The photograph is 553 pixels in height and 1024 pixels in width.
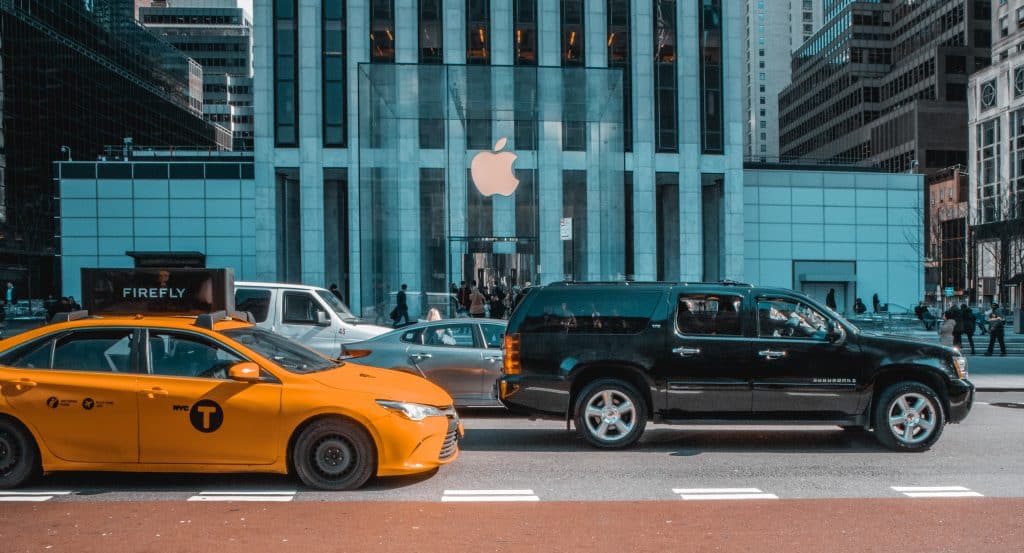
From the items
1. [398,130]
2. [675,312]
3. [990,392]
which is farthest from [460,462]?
[398,130]

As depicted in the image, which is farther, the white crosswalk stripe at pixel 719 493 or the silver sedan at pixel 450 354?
the silver sedan at pixel 450 354

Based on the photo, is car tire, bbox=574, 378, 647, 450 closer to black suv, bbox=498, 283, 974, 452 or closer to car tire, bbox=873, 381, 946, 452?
black suv, bbox=498, 283, 974, 452

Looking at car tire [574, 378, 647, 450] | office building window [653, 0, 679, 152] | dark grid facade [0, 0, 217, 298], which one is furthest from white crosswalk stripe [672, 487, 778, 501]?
dark grid facade [0, 0, 217, 298]

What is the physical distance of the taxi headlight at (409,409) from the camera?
24.9ft

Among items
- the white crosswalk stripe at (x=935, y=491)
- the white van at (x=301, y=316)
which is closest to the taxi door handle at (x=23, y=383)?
the white van at (x=301, y=316)

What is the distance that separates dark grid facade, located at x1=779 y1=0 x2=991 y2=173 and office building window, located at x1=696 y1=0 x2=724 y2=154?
4288cm

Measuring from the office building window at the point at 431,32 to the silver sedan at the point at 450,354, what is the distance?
3166cm

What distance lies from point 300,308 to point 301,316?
5.6 inches

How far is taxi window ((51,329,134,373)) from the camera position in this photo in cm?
776

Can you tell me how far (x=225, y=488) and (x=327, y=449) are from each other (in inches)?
39.9

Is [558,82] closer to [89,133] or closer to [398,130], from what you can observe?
[398,130]

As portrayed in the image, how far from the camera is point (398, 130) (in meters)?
25.2

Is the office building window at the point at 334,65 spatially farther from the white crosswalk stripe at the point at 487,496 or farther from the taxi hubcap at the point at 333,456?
the white crosswalk stripe at the point at 487,496

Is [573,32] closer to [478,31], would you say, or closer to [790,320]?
[478,31]
